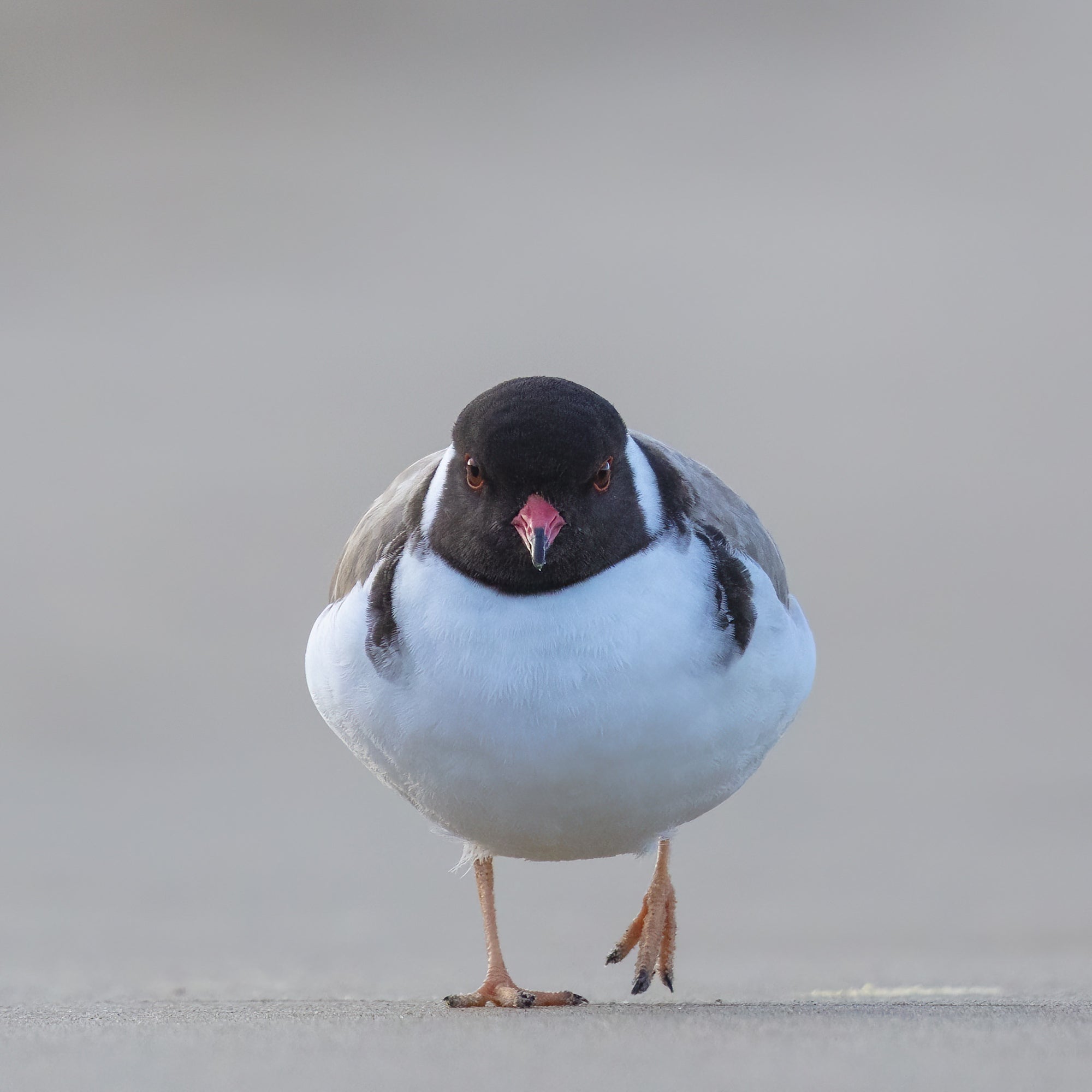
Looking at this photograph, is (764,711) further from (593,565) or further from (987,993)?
(987,993)

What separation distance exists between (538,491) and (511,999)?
1766 mm

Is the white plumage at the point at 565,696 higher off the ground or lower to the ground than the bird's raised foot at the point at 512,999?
higher

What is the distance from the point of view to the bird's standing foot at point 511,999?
5316mm

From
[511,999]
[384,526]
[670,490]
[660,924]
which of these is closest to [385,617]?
[384,526]

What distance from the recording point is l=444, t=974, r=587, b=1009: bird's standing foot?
532cm

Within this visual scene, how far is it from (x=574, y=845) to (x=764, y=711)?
0.70 m

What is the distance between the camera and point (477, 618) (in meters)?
4.75

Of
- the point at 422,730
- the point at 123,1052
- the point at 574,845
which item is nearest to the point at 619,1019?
the point at 574,845

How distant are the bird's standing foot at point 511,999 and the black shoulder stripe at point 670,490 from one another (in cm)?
155

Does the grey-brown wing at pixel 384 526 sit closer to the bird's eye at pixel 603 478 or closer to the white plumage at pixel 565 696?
the white plumage at pixel 565 696

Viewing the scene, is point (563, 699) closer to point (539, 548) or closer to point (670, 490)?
point (539, 548)

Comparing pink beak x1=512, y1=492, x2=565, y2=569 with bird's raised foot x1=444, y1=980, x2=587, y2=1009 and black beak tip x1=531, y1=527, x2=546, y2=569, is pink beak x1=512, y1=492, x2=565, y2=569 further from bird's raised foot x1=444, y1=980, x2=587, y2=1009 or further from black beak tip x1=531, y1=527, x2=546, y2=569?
bird's raised foot x1=444, y1=980, x2=587, y2=1009

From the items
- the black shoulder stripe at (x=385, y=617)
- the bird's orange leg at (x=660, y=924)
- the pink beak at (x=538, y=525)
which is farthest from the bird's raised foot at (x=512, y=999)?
the pink beak at (x=538, y=525)

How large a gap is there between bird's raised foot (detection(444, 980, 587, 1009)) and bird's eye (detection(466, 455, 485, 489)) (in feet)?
5.44
